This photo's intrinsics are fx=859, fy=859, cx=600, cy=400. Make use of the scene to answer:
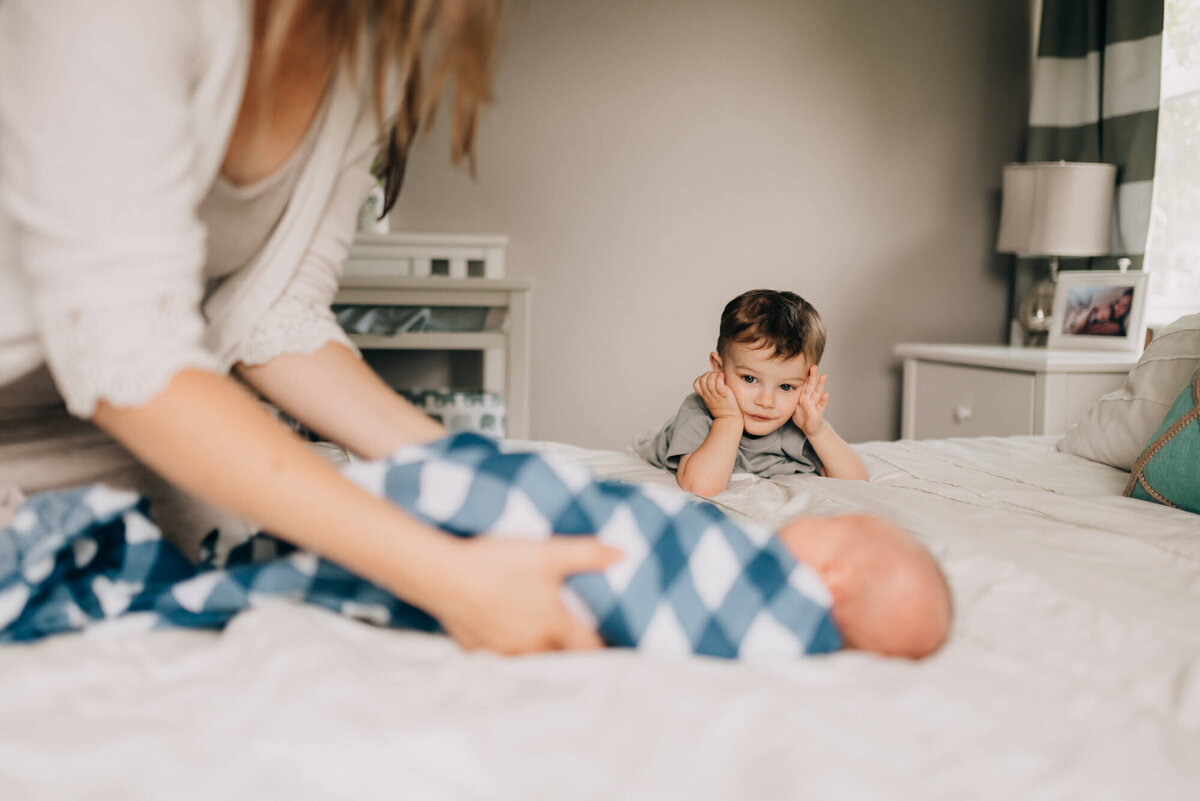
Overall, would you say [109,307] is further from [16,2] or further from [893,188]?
[893,188]

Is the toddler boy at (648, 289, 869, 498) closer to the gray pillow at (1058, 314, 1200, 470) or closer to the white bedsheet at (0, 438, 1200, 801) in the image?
the gray pillow at (1058, 314, 1200, 470)

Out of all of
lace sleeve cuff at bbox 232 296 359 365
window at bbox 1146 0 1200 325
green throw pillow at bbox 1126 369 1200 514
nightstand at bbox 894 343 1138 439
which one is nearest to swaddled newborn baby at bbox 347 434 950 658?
lace sleeve cuff at bbox 232 296 359 365

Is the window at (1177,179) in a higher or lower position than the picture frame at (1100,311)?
higher

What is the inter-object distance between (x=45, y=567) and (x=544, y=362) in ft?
6.86

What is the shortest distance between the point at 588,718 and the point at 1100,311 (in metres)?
2.28

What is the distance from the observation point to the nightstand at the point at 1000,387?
202cm

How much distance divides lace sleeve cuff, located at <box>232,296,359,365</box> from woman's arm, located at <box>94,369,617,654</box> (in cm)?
25

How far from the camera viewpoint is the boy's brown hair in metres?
1.41

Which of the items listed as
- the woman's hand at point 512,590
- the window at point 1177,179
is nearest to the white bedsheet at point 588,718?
the woman's hand at point 512,590

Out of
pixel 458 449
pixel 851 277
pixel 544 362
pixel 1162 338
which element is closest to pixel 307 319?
pixel 458 449

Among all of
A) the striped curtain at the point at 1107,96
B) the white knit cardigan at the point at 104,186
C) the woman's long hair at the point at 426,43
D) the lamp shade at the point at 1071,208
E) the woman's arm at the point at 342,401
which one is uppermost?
the striped curtain at the point at 1107,96

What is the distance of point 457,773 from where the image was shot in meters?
0.41

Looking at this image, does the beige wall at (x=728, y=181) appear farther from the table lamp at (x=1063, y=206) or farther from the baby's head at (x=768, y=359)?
the baby's head at (x=768, y=359)

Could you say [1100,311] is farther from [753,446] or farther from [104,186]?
[104,186]
